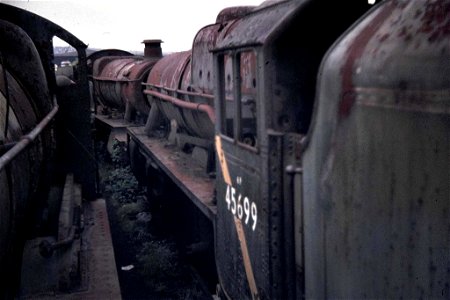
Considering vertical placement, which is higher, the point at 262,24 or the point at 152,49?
the point at 152,49

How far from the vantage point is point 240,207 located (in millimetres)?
3674

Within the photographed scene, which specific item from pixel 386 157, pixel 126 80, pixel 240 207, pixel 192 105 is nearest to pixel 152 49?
pixel 126 80

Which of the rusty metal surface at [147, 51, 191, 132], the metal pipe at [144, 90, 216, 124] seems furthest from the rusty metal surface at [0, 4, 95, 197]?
the rusty metal surface at [147, 51, 191, 132]

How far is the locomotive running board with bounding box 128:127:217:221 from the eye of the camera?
556 centimetres

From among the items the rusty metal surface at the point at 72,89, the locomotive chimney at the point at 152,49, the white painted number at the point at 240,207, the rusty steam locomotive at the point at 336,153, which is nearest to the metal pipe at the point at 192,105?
the rusty steam locomotive at the point at 336,153

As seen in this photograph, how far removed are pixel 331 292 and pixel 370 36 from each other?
1.17 metres

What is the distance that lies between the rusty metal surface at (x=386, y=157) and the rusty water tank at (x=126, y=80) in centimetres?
956

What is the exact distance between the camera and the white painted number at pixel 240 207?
3.35 metres

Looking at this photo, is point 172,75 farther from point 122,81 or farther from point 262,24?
point 262,24

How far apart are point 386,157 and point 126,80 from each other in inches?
429

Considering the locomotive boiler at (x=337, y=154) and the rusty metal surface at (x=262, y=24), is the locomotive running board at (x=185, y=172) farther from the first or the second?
the rusty metal surface at (x=262, y=24)

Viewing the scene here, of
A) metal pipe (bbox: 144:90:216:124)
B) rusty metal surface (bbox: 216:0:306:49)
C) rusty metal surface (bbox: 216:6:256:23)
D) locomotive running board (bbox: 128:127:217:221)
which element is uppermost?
rusty metal surface (bbox: 216:6:256:23)

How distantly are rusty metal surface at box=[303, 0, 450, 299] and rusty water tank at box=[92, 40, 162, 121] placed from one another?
9.56 m

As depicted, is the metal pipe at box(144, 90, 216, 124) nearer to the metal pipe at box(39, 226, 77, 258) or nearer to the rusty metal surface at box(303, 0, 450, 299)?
the metal pipe at box(39, 226, 77, 258)
